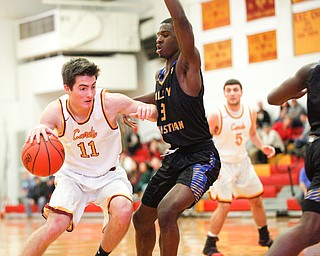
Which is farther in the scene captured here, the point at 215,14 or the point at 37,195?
the point at 37,195

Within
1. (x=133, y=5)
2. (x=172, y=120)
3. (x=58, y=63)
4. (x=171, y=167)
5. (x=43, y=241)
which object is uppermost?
(x=133, y=5)

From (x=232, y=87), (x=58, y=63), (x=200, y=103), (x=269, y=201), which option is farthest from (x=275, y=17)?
(x=200, y=103)

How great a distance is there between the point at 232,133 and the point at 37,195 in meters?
12.0

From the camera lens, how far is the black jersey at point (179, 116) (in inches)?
238

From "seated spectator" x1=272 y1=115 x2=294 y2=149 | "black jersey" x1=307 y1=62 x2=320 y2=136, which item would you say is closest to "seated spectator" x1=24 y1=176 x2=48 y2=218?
"seated spectator" x1=272 y1=115 x2=294 y2=149

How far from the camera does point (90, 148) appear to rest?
626 cm

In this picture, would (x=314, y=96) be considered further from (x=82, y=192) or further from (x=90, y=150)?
(x=82, y=192)

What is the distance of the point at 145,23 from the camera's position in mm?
22047

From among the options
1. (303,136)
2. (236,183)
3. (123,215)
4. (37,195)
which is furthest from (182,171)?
(37,195)

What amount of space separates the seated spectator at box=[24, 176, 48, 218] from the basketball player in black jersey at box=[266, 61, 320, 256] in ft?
51.7

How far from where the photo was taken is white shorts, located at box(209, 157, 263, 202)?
8812 millimetres

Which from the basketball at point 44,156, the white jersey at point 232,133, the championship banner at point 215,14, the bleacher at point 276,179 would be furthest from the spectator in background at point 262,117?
the basketball at point 44,156

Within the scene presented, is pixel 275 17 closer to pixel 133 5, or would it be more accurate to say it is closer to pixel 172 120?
pixel 133 5

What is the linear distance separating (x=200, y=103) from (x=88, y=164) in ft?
3.79
